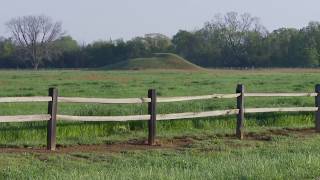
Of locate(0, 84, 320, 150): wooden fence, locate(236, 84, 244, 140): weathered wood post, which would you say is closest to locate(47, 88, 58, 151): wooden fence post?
locate(0, 84, 320, 150): wooden fence

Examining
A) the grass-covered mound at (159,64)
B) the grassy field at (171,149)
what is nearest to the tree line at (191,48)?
the grass-covered mound at (159,64)

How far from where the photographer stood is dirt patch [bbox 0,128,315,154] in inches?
496

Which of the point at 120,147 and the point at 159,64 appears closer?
the point at 120,147

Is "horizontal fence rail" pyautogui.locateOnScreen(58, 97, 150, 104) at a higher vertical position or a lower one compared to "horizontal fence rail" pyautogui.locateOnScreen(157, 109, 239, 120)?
higher

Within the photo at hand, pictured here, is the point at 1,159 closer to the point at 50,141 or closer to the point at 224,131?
the point at 50,141

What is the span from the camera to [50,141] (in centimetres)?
1241

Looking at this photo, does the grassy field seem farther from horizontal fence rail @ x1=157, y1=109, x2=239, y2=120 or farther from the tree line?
the tree line

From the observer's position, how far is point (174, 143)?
1407 centimetres

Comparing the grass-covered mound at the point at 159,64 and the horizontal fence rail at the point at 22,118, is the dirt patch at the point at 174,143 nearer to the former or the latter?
the horizontal fence rail at the point at 22,118

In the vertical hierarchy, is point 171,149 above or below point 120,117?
below

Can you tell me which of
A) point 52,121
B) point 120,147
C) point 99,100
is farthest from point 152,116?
point 52,121

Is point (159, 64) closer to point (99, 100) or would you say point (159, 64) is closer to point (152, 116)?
point (152, 116)

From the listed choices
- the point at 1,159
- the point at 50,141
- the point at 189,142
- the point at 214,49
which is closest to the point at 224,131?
the point at 189,142

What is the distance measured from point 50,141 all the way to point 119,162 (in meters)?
2.01
